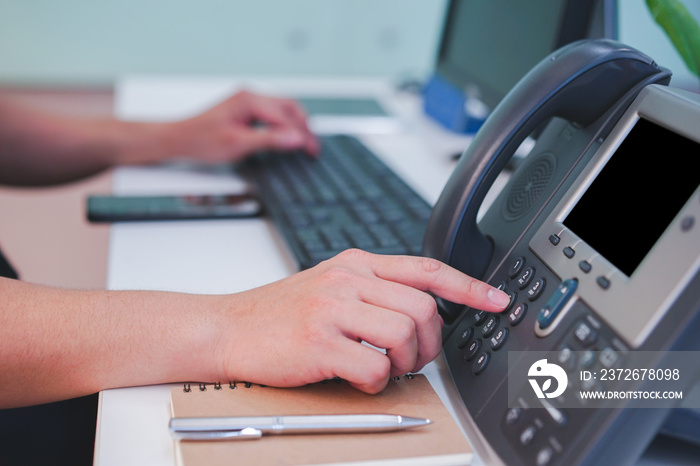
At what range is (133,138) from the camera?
92 cm

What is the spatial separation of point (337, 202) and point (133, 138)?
1.22 feet

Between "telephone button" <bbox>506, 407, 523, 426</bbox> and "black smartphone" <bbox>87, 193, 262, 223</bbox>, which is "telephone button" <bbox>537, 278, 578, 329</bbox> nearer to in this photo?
"telephone button" <bbox>506, 407, 523, 426</bbox>

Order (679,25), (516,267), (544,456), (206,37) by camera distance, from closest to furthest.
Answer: (544,456)
(516,267)
(679,25)
(206,37)

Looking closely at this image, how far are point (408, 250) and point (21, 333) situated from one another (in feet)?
1.10

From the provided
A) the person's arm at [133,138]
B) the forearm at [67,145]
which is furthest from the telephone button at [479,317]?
the forearm at [67,145]

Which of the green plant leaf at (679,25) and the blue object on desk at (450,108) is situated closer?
the green plant leaf at (679,25)

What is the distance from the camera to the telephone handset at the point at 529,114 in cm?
45

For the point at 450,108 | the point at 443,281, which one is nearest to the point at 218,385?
the point at 443,281

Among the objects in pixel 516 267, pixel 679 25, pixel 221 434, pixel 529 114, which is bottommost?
pixel 221 434

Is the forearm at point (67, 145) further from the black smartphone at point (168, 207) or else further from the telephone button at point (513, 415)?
the telephone button at point (513, 415)

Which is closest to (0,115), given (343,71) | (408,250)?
(408,250)

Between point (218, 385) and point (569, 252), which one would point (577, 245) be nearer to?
point (569, 252)

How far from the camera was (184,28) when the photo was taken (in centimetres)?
189
